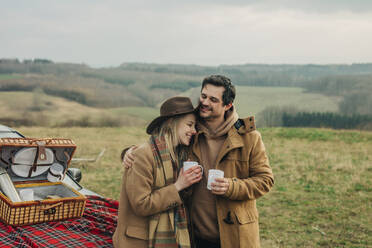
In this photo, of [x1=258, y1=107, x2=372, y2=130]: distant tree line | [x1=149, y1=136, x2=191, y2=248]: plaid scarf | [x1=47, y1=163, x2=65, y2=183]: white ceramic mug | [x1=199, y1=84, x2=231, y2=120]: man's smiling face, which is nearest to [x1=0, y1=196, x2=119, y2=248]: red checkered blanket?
[x1=47, y1=163, x2=65, y2=183]: white ceramic mug

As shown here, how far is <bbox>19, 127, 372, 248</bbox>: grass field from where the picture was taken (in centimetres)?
618

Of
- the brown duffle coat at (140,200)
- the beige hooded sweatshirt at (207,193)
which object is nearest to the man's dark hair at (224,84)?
the beige hooded sweatshirt at (207,193)

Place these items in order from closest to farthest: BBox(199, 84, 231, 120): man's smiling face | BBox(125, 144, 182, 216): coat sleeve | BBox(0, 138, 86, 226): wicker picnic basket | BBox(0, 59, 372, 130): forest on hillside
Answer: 1. BBox(125, 144, 182, 216): coat sleeve
2. BBox(199, 84, 231, 120): man's smiling face
3. BBox(0, 138, 86, 226): wicker picnic basket
4. BBox(0, 59, 372, 130): forest on hillside

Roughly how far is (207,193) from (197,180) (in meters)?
0.23

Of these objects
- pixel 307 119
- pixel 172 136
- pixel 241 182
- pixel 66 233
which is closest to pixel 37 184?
pixel 66 233

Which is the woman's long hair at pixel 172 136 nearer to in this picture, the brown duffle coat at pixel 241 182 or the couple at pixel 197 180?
the couple at pixel 197 180

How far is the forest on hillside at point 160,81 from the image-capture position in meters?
39.5

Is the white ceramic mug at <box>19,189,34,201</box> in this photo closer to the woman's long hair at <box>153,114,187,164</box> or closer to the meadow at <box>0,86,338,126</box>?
the woman's long hair at <box>153,114,187,164</box>

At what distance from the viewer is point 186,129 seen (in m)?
2.88

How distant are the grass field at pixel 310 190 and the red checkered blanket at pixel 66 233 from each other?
277 cm

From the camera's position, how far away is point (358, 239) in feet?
19.4

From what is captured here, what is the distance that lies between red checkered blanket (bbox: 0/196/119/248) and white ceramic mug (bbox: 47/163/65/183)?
576 millimetres

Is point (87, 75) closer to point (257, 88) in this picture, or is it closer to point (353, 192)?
point (257, 88)

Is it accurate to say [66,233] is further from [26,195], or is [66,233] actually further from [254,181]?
[254,181]
